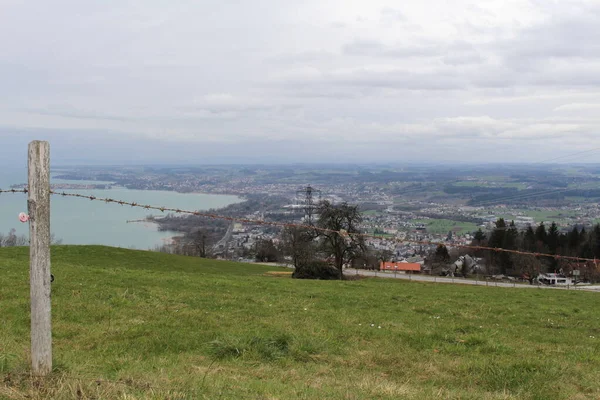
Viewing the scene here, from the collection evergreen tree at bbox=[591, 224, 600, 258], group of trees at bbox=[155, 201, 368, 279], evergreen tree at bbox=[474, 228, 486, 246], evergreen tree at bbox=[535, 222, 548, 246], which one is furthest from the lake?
evergreen tree at bbox=[591, 224, 600, 258]

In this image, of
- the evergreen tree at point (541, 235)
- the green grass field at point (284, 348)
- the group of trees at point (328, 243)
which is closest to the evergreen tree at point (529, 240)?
the evergreen tree at point (541, 235)

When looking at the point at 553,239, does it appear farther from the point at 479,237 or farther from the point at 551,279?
the point at 551,279

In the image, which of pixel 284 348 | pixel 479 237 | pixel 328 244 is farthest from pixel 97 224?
pixel 284 348

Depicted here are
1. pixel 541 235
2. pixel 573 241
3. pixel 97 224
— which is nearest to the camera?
pixel 573 241

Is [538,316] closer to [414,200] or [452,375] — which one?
[452,375]

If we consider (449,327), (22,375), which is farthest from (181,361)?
(449,327)

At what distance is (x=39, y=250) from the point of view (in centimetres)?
508

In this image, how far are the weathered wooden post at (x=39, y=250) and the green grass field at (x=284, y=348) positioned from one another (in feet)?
1.12

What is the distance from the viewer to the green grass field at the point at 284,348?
5523 millimetres

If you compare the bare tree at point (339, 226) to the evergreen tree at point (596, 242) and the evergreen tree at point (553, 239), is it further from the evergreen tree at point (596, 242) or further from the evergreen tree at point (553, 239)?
the evergreen tree at point (596, 242)

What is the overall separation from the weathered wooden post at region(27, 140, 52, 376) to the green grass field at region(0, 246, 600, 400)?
0.34 metres

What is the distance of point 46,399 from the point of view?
455 cm

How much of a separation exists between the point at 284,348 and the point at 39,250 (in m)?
4.16

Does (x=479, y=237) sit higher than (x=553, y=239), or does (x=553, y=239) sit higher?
(x=553, y=239)
